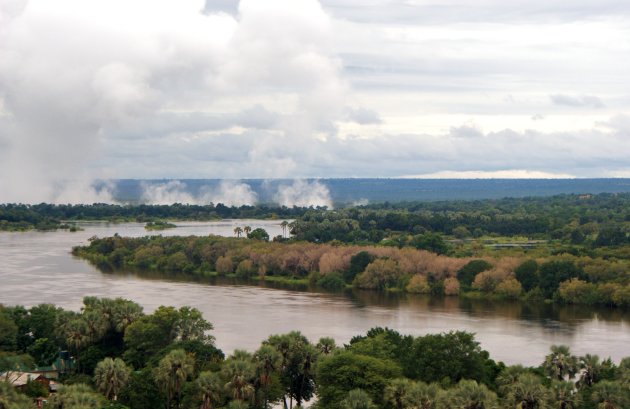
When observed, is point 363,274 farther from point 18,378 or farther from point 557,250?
point 18,378

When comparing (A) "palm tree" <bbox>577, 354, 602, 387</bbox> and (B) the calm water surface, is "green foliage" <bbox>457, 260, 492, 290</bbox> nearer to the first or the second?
(B) the calm water surface

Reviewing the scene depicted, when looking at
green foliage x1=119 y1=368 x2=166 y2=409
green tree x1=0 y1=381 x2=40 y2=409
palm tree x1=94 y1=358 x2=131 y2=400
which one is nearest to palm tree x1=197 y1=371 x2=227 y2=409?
green foliage x1=119 y1=368 x2=166 y2=409

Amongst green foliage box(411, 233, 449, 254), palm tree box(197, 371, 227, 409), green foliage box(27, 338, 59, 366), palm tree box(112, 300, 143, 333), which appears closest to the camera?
palm tree box(197, 371, 227, 409)

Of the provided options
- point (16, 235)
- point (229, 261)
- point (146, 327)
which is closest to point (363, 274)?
point (229, 261)

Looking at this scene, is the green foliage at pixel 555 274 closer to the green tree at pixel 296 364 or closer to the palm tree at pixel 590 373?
the palm tree at pixel 590 373

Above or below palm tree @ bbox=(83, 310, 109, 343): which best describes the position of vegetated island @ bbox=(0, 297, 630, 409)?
below

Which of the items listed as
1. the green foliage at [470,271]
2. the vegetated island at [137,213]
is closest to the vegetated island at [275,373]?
the green foliage at [470,271]
